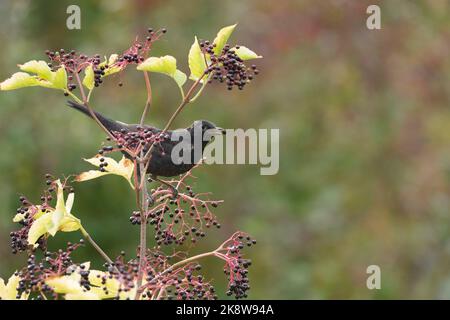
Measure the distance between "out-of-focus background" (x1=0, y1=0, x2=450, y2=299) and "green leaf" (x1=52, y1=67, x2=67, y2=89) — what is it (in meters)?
5.85

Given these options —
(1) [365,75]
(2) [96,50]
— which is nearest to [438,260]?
(1) [365,75]

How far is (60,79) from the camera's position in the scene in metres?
2.66

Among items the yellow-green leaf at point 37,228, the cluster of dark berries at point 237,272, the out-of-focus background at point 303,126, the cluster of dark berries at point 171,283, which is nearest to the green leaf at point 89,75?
the yellow-green leaf at point 37,228

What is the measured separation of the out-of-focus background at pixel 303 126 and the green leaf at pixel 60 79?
5.85 m

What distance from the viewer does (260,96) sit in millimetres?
11289

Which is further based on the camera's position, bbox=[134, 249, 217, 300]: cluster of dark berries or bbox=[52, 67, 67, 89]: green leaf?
bbox=[52, 67, 67, 89]: green leaf

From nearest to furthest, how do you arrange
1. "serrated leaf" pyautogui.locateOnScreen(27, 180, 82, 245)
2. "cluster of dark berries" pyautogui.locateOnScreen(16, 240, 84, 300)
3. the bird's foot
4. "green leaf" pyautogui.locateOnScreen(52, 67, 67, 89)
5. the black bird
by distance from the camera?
"cluster of dark berries" pyautogui.locateOnScreen(16, 240, 84, 300) → "serrated leaf" pyautogui.locateOnScreen(27, 180, 82, 245) → "green leaf" pyautogui.locateOnScreen(52, 67, 67, 89) → the bird's foot → the black bird

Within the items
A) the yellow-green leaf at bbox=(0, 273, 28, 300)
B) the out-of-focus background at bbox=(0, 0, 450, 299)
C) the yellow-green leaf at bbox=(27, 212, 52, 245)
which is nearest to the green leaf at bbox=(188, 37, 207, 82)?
the yellow-green leaf at bbox=(27, 212, 52, 245)

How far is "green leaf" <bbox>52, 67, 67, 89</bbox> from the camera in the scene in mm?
2637

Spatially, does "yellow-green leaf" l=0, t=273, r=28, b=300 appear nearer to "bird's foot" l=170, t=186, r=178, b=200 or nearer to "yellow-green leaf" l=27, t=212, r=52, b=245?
"yellow-green leaf" l=27, t=212, r=52, b=245

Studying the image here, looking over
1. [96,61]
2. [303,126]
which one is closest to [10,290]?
[96,61]

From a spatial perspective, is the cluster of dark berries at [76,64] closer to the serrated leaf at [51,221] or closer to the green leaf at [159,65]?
the green leaf at [159,65]

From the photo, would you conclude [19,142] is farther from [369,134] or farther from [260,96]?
[369,134]
